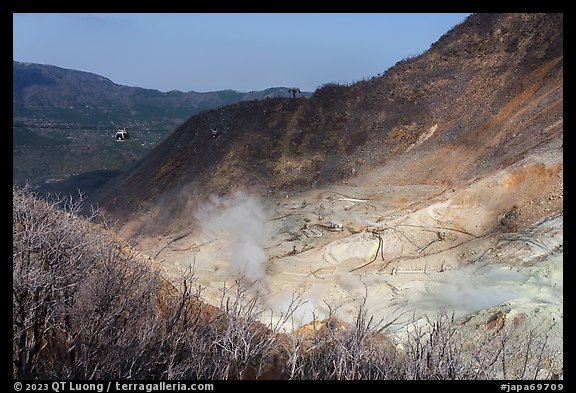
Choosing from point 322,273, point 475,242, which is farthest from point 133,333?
point 475,242

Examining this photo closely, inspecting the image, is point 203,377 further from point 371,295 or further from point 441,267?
point 441,267

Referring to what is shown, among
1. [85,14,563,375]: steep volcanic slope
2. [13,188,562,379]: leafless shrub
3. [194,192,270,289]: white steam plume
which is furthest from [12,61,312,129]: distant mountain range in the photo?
[13,188,562,379]: leafless shrub

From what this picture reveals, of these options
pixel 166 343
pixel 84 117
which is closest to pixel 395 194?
pixel 166 343

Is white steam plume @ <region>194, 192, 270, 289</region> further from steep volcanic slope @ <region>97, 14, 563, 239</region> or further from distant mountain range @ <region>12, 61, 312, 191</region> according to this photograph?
distant mountain range @ <region>12, 61, 312, 191</region>

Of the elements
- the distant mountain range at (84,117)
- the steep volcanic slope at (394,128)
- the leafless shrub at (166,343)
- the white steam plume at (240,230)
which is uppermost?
the distant mountain range at (84,117)

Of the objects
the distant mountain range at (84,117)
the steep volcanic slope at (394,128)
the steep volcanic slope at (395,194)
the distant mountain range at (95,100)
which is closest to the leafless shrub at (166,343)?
the steep volcanic slope at (395,194)

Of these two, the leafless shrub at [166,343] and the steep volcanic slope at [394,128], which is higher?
the steep volcanic slope at [394,128]

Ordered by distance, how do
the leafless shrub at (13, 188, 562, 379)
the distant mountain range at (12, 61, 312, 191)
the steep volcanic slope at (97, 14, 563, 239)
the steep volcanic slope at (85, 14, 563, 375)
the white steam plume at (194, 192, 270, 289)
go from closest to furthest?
the leafless shrub at (13, 188, 562, 379) < the steep volcanic slope at (85, 14, 563, 375) < the white steam plume at (194, 192, 270, 289) < the steep volcanic slope at (97, 14, 563, 239) < the distant mountain range at (12, 61, 312, 191)

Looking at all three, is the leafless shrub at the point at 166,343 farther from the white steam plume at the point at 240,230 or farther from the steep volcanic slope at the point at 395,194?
the white steam plume at the point at 240,230
